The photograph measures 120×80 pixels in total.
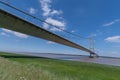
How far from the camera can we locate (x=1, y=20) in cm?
2372

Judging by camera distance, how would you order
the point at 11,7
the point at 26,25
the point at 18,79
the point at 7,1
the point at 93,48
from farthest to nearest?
the point at 93,48
the point at 26,25
the point at 11,7
the point at 7,1
the point at 18,79

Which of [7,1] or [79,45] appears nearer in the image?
[7,1]

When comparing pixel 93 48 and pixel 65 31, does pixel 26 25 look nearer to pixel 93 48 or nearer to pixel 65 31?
pixel 65 31

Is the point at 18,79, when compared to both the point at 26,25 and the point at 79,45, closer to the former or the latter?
the point at 26,25

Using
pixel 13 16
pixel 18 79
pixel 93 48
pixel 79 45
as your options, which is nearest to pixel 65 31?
pixel 79 45

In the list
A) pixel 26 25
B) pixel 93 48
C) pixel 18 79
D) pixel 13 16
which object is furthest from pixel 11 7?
pixel 93 48

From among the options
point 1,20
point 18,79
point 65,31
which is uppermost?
point 65,31

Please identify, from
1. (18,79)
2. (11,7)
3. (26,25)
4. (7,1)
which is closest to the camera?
(18,79)

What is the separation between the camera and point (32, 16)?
88.2 ft

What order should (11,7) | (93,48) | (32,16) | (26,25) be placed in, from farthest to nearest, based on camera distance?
(93,48)
(26,25)
(32,16)
(11,7)

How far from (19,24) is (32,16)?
2432mm

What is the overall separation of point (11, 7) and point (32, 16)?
22.6 feet

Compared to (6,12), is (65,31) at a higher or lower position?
higher

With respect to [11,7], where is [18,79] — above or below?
below
